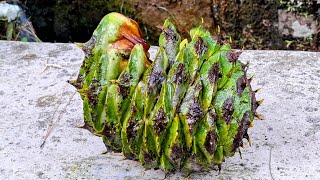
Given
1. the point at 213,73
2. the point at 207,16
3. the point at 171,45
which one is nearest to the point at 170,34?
the point at 171,45

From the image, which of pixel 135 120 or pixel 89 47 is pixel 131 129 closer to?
pixel 135 120

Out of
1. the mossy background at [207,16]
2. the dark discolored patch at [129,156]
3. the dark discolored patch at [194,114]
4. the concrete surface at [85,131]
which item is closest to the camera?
the dark discolored patch at [194,114]

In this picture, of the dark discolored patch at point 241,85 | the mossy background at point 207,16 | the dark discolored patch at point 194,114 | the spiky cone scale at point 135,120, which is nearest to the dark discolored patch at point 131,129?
the spiky cone scale at point 135,120

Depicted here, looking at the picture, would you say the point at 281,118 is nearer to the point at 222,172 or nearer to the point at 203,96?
the point at 222,172

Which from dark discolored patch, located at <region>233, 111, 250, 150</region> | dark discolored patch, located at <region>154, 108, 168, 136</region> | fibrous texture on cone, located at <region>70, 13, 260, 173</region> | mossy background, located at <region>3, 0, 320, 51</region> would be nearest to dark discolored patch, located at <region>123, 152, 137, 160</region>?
fibrous texture on cone, located at <region>70, 13, 260, 173</region>

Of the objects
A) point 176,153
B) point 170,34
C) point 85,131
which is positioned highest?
point 170,34

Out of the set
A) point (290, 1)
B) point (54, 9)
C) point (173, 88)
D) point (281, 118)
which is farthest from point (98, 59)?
point (54, 9)

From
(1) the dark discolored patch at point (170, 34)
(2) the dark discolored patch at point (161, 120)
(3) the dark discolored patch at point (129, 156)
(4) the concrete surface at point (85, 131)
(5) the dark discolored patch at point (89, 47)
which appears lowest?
(4) the concrete surface at point (85, 131)

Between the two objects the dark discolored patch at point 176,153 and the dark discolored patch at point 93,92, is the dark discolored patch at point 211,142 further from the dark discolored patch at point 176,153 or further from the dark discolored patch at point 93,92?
the dark discolored patch at point 93,92
